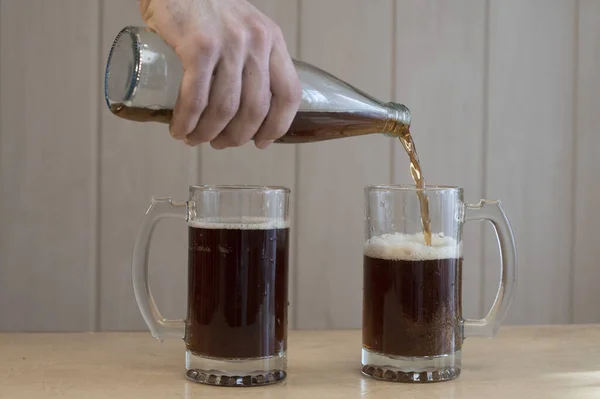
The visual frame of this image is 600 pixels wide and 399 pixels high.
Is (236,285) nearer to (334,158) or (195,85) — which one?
(195,85)

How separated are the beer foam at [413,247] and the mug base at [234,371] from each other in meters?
0.16

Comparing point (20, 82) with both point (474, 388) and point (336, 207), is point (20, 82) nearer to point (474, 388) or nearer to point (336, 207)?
point (336, 207)

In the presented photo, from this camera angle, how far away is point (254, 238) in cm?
83

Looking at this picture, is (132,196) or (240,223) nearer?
(240,223)

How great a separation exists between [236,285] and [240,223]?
2.4 inches

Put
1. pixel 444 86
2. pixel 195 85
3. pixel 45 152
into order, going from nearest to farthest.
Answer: pixel 195 85
pixel 45 152
pixel 444 86

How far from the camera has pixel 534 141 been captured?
1.53 meters

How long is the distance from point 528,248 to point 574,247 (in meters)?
0.09

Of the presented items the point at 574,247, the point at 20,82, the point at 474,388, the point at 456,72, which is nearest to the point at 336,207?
the point at 456,72

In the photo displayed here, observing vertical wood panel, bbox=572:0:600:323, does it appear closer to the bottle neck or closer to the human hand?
the bottle neck

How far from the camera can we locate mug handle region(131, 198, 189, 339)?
2.86 feet

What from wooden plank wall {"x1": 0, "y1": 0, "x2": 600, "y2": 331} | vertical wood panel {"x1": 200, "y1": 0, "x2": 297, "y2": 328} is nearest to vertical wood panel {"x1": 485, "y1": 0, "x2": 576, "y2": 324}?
wooden plank wall {"x1": 0, "y1": 0, "x2": 600, "y2": 331}

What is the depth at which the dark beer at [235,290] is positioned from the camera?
823 mm

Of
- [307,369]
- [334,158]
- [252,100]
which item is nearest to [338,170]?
[334,158]
